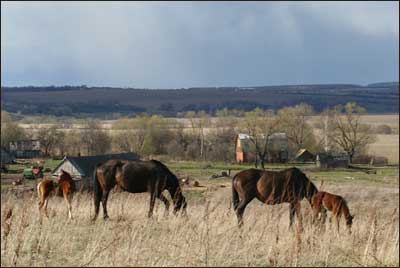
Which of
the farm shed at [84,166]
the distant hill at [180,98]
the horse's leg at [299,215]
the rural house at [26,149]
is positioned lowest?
the horse's leg at [299,215]

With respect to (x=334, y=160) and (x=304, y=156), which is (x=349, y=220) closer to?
(x=334, y=160)

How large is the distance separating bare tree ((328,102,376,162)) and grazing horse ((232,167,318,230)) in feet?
2.38

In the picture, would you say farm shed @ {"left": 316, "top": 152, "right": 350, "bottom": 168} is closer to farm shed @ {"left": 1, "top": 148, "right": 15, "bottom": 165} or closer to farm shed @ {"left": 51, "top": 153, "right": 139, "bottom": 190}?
farm shed @ {"left": 51, "top": 153, "right": 139, "bottom": 190}

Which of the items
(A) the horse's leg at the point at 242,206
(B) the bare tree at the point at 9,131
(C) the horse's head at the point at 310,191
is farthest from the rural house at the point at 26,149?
(C) the horse's head at the point at 310,191

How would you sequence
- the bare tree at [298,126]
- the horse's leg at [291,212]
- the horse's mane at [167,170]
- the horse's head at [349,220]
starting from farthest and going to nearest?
the horse's mane at [167,170] → the horse's head at [349,220] → the horse's leg at [291,212] → the bare tree at [298,126]

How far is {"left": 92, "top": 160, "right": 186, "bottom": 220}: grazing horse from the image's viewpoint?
926 cm

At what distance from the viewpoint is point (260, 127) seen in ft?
24.6

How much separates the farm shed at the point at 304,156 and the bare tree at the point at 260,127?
0.46m

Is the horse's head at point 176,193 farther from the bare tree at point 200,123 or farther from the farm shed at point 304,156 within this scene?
the farm shed at point 304,156

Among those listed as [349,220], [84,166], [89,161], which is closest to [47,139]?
[89,161]

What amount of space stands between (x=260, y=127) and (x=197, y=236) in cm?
161

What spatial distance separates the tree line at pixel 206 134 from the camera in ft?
25.2

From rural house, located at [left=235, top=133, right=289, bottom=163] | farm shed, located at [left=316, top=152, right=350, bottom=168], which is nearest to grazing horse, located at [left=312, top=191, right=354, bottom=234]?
farm shed, located at [left=316, top=152, right=350, bottom=168]

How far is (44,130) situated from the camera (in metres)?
8.73
